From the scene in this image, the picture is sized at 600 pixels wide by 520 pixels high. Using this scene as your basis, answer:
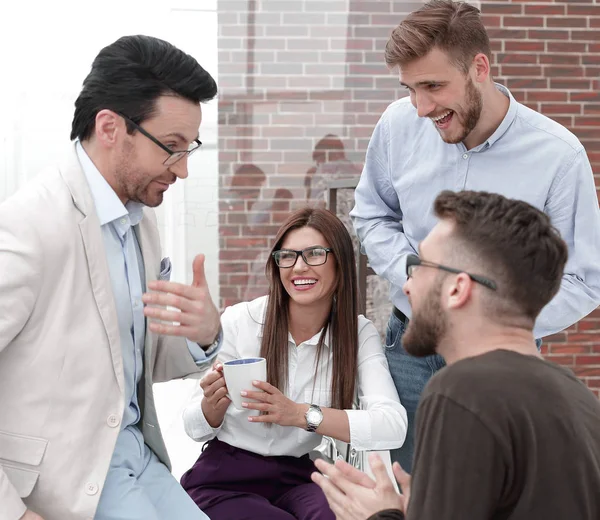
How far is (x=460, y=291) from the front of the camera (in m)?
1.48

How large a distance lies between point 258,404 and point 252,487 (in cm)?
40

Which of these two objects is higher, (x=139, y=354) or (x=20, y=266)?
(x=20, y=266)

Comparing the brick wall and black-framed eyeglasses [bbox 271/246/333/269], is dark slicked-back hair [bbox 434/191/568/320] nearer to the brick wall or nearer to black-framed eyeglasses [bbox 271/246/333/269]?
black-framed eyeglasses [bbox 271/246/333/269]

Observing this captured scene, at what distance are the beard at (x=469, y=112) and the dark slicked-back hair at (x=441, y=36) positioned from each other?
0.21 ft

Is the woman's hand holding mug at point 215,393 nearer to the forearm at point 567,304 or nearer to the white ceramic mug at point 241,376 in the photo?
the white ceramic mug at point 241,376

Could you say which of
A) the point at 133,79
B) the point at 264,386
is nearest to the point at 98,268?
the point at 133,79

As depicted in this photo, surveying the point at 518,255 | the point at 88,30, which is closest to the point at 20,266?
the point at 518,255

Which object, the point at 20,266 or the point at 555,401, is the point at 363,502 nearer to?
the point at 555,401

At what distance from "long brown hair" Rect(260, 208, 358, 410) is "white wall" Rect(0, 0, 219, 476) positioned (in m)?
2.23

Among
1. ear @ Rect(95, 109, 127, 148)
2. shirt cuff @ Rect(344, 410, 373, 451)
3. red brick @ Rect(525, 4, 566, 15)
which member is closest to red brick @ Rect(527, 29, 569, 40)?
red brick @ Rect(525, 4, 566, 15)

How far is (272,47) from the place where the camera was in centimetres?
495

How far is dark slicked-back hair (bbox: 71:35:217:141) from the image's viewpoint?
72.4 inches

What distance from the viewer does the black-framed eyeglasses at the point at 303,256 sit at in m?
2.53

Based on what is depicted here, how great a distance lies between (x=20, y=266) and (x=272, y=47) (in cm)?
362
